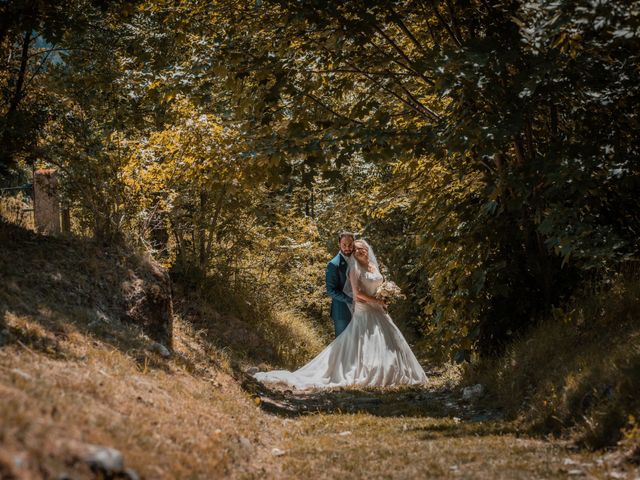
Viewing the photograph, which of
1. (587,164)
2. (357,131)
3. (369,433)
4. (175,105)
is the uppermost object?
(175,105)

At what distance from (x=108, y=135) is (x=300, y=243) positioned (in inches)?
353

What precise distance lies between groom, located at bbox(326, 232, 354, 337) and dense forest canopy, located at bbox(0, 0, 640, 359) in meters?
1.08

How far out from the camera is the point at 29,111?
10000mm

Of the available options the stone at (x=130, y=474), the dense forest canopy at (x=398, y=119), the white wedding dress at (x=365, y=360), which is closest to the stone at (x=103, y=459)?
the stone at (x=130, y=474)

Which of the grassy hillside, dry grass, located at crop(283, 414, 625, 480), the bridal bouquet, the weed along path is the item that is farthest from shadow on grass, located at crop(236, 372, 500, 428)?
the bridal bouquet

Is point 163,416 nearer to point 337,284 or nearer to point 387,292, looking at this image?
point 387,292

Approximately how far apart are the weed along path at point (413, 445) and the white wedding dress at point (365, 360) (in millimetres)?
2275

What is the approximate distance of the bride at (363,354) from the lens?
1308 cm

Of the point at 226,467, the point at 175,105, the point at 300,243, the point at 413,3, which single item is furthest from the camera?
the point at 300,243

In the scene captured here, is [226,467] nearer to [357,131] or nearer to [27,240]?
[357,131]

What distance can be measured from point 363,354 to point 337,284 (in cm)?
230

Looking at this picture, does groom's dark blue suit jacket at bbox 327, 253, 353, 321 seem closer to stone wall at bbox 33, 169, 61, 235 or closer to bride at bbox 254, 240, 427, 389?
bride at bbox 254, 240, 427, 389

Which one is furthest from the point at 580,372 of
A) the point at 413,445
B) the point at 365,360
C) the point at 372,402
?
the point at 365,360

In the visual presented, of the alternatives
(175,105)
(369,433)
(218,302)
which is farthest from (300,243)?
(369,433)
